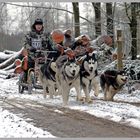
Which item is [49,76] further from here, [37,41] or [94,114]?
[94,114]

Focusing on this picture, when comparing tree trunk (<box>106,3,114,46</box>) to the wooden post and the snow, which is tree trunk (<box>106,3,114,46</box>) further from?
the snow

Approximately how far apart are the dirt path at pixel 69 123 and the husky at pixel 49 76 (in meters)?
1.70

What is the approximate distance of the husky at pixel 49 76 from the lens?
42.5 feet

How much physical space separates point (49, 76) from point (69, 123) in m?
4.76

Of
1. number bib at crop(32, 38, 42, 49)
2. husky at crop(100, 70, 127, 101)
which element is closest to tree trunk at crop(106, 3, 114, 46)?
number bib at crop(32, 38, 42, 49)

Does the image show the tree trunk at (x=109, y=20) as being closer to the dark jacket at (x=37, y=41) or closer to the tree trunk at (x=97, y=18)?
the tree trunk at (x=97, y=18)

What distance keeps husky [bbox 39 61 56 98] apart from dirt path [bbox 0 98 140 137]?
170cm

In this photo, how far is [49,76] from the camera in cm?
1321

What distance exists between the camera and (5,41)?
56.4 metres

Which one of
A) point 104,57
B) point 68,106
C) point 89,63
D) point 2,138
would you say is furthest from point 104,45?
point 2,138

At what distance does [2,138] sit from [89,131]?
63.1 inches

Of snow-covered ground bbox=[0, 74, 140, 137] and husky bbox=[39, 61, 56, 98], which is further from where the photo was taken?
husky bbox=[39, 61, 56, 98]

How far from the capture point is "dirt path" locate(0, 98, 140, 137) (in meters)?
7.57

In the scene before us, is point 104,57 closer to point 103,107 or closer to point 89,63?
point 89,63
